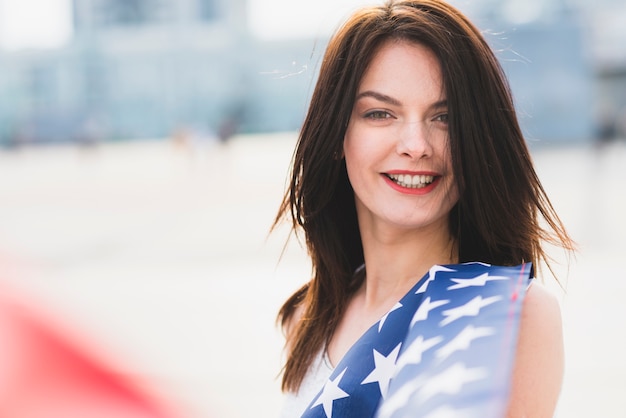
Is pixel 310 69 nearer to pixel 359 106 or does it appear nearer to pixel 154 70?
pixel 359 106

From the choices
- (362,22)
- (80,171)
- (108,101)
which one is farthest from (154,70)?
(362,22)

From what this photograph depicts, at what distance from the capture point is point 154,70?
174 feet

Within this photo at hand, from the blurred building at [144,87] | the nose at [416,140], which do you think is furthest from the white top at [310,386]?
the blurred building at [144,87]

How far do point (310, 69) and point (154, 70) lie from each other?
52597 millimetres

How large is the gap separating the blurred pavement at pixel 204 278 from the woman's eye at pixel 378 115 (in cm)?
58

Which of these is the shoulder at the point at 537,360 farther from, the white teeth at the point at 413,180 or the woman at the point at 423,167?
the white teeth at the point at 413,180

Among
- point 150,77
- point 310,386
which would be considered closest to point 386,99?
point 310,386

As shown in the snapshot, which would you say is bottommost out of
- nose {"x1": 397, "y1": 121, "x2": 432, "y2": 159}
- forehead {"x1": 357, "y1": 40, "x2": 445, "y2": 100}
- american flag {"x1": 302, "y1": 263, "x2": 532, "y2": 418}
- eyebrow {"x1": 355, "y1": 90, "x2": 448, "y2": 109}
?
american flag {"x1": 302, "y1": 263, "x2": 532, "y2": 418}

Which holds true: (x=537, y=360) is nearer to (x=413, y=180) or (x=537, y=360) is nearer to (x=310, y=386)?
(x=413, y=180)

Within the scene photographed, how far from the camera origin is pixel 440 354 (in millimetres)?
1225

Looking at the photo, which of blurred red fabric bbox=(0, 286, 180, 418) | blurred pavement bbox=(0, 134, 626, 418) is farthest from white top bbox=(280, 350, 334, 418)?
blurred red fabric bbox=(0, 286, 180, 418)

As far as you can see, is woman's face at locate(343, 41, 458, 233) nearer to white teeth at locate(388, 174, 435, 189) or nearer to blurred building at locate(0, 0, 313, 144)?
white teeth at locate(388, 174, 435, 189)

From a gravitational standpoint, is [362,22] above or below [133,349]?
above

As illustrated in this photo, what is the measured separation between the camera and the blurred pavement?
4.80 metres
